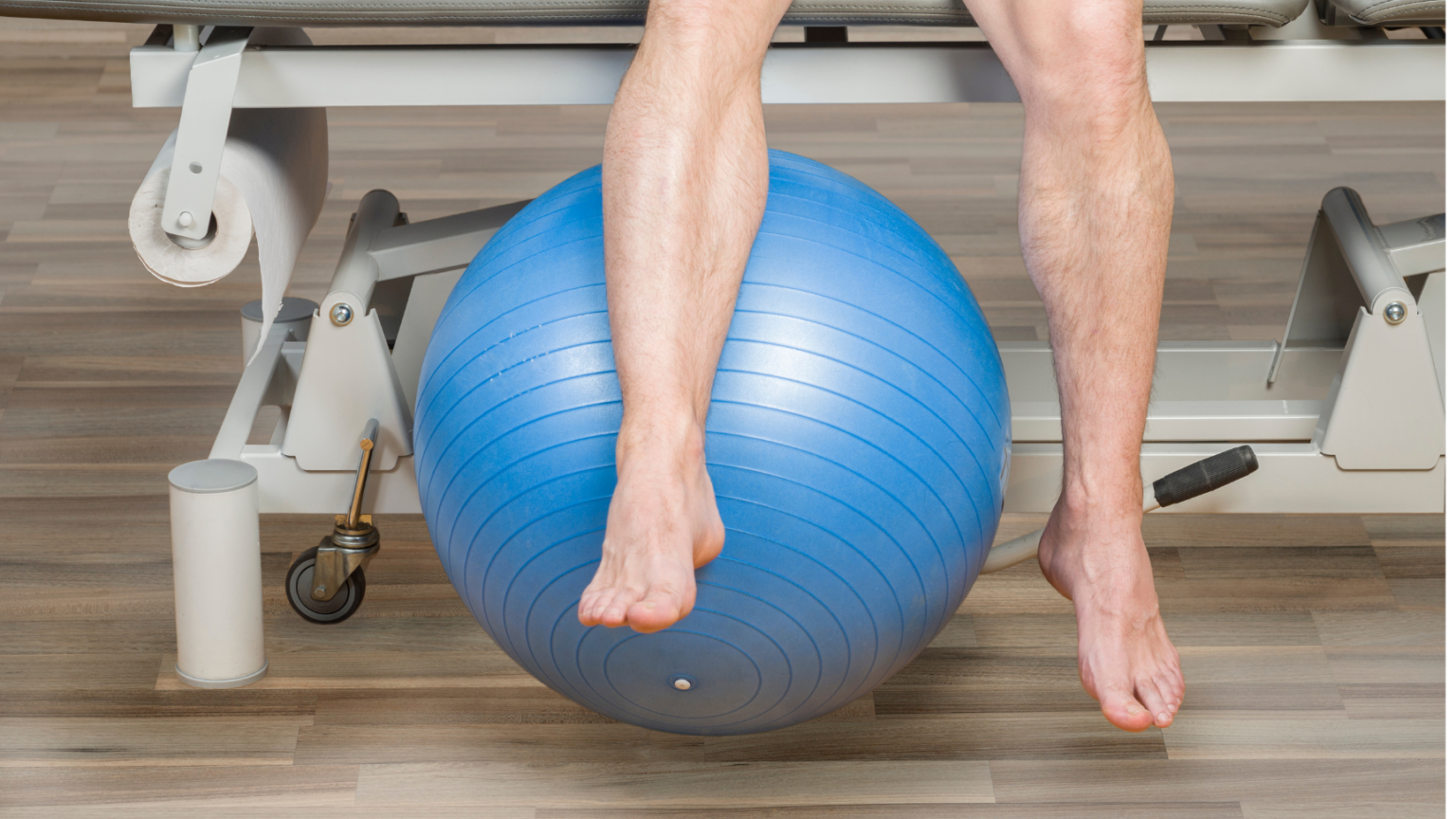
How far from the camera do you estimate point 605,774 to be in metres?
1.26

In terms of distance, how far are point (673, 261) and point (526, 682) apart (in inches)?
21.4

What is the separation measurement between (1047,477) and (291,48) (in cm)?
79

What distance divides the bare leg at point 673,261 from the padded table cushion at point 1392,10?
1.62 ft

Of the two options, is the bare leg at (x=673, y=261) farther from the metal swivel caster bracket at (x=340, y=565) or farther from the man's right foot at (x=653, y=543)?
the metal swivel caster bracket at (x=340, y=565)

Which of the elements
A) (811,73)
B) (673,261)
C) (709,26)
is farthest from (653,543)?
(811,73)

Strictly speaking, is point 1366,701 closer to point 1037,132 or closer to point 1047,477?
point 1047,477

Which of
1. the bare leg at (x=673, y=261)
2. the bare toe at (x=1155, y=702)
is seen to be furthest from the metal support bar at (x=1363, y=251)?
the bare leg at (x=673, y=261)

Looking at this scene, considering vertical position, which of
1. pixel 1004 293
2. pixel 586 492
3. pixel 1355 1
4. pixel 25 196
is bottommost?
pixel 25 196

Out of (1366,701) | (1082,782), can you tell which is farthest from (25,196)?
(1366,701)

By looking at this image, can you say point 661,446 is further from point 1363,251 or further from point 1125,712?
point 1363,251

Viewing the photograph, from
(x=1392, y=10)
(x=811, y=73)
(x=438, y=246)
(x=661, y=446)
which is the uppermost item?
(x=1392, y=10)

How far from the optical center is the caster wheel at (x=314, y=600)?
1419 millimetres

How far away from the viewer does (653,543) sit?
0.93m

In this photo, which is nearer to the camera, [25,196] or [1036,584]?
[1036,584]
